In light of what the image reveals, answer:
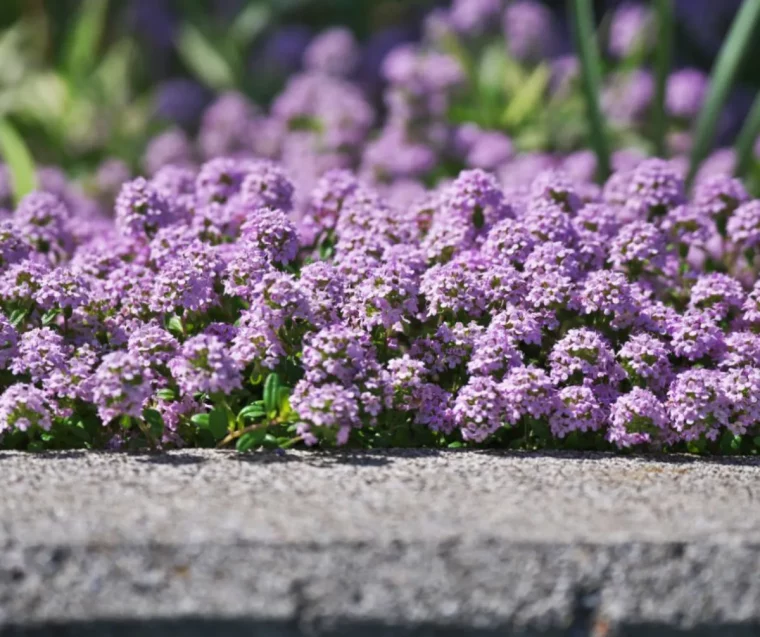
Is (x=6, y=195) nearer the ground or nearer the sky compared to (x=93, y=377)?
nearer the sky

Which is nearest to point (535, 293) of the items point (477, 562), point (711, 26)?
point (477, 562)

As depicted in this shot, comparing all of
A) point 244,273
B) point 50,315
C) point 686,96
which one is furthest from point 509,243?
point 686,96

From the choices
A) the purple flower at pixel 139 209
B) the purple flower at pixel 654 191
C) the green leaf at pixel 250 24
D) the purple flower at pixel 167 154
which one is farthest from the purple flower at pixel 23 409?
the green leaf at pixel 250 24

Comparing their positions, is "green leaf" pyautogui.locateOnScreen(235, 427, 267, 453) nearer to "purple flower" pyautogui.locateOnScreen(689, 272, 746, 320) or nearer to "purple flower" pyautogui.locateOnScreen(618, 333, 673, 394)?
"purple flower" pyautogui.locateOnScreen(618, 333, 673, 394)

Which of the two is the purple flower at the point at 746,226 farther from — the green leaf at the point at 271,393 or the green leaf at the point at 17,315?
the green leaf at the point at 17,315

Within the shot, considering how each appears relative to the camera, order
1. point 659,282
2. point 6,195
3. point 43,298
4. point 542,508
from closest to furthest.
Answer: point 542,508
point 43,298
point 659,282
point 6,195

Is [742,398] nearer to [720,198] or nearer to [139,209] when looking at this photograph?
[720,198]

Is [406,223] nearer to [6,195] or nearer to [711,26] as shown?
[6,195]

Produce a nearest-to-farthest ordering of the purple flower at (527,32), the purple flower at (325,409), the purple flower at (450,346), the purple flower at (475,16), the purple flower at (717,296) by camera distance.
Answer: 1. the purple flower at (325,409)
2. the purple flower at (450,346)
3. the purple flower at (717,296)
4. the purple flower at (527,32)
5. the purple flower at (475,16)

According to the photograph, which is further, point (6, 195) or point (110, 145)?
point (110, 145)
